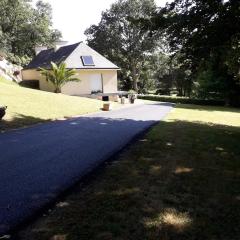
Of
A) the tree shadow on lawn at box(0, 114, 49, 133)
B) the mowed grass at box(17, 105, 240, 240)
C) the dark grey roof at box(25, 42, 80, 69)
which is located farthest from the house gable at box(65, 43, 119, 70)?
the mowed grass at box(17, 105, 240, 240)

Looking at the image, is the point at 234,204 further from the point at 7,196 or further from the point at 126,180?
the point at 7,196

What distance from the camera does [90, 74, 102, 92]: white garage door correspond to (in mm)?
43844

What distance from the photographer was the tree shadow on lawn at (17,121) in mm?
→ 16750

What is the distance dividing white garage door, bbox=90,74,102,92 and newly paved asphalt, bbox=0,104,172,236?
26.4m

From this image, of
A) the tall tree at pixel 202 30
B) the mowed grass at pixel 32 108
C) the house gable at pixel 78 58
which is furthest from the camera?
the house gable at pixel 78 58

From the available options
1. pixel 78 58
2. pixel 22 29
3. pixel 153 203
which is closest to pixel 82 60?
pixel 78 58

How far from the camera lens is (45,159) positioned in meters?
10.2

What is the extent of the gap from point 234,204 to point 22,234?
3.88 metres

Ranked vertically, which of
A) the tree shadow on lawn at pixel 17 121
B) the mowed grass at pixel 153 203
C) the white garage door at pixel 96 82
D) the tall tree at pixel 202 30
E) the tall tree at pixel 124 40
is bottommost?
the mowed grass at pixel 153 203

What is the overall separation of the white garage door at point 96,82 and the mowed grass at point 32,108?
14.2 m

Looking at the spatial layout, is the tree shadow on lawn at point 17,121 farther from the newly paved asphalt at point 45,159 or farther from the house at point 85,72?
the house at point 85,72

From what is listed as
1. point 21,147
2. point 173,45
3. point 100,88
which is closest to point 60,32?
point 100,88

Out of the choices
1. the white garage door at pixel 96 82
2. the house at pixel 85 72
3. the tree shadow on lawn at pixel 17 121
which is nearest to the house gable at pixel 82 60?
the house at pixel 85 72

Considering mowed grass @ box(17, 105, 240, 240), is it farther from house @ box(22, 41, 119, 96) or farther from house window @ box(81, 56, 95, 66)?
house window @ box(81, 56, 95, 66)
